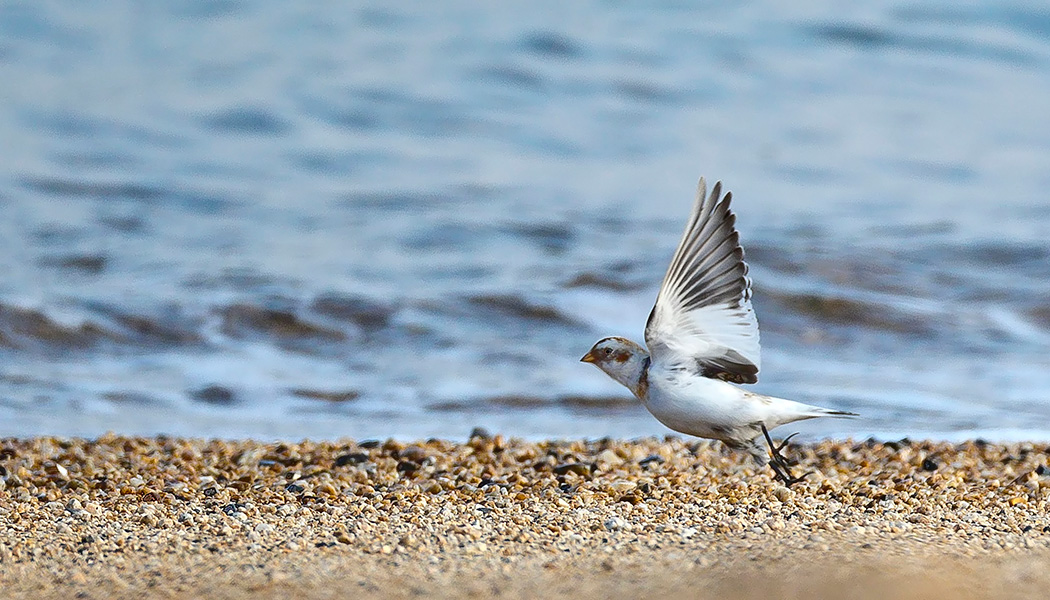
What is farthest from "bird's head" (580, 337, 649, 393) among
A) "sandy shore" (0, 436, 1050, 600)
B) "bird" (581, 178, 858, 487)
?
"sandy shore" (0, 436, 1050, 600)

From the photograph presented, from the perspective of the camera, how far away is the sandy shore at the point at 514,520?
126 inches

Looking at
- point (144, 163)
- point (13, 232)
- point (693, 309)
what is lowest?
point (693, 309)

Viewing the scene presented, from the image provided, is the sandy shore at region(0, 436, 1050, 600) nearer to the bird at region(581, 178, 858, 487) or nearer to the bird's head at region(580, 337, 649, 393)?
the bird at region(581, 178, 858, 487)

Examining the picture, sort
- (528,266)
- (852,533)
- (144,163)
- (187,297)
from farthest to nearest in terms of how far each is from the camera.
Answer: (144,163)
(528,266)
(187,297)
(852,533)

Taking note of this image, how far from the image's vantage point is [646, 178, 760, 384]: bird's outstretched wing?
3943 millimetres

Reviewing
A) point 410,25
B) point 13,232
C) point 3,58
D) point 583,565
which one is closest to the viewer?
point 583,565

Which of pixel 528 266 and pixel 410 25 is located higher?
pixel 410 25

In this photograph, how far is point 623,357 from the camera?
4098mm

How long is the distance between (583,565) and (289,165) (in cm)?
1052

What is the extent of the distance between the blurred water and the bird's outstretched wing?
111 inches

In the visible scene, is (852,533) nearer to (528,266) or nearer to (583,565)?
(583,565)

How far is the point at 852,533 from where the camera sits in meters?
3.68

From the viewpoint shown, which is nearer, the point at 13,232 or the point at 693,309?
the point at 693,309

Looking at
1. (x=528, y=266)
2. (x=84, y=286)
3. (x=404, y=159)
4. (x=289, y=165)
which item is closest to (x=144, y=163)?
(x=289, y=165)
